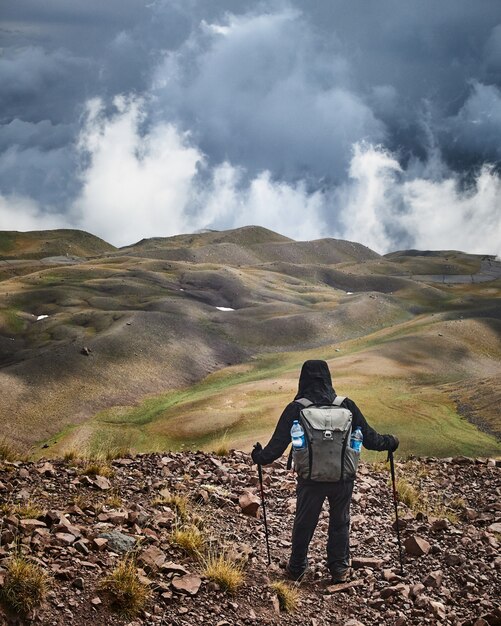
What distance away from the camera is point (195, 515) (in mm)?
10320

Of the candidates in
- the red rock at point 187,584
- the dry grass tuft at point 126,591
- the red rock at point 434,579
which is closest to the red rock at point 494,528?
the red rock at point 434,579

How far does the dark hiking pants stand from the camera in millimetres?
8922

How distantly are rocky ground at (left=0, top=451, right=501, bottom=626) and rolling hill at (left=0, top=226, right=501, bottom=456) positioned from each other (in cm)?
609

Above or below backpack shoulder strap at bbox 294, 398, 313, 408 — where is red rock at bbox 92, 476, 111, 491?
below

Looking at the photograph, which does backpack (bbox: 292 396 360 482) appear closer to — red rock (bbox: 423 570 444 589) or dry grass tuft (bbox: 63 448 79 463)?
red rock (bbox: 423 570 444 589)

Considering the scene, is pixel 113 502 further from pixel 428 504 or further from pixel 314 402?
A: pixel 428 504

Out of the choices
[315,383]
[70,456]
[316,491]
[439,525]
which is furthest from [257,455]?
[70,456]

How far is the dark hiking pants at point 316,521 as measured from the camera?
8922 millimetres

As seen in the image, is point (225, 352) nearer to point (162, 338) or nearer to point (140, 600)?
point (162, 338)

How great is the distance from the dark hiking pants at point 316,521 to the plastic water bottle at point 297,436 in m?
0.68

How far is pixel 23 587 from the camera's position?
6.83 m

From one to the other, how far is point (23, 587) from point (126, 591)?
46.5 inches

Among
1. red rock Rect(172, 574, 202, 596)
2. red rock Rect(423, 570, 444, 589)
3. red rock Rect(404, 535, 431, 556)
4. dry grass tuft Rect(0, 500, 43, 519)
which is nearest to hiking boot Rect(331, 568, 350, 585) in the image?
red rock Rect(423, 570, 444, 589)

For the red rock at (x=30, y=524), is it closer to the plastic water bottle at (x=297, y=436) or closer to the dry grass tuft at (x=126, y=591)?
the dry grass tuft at (x=126, y=591)
